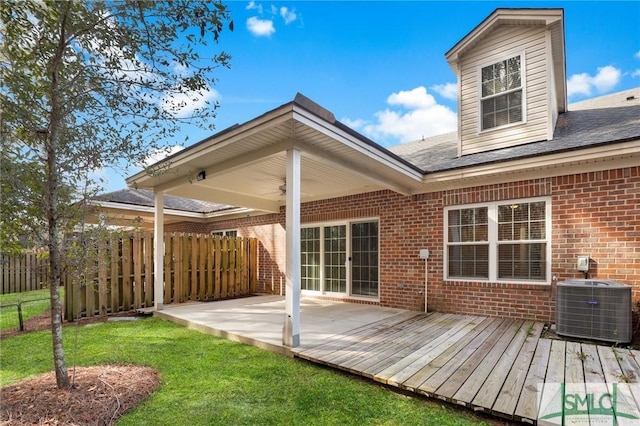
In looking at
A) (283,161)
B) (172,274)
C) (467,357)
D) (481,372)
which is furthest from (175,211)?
(481,372)

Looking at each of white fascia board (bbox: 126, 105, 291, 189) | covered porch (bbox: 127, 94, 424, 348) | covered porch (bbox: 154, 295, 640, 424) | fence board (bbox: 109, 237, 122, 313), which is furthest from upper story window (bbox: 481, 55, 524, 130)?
fence board (bbox: 109, 237, 122, 313)

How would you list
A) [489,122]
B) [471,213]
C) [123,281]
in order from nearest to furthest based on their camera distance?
1. [471,213]
2. [489,122]
3. [123,281]

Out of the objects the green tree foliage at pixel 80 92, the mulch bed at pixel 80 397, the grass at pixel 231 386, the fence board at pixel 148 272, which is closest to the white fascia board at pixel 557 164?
the grass at pixel 231 386

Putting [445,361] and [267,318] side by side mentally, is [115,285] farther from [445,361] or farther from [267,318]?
[445,361]

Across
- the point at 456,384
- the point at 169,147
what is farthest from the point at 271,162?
the point at 456,384

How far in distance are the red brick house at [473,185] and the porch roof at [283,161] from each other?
0.03 m

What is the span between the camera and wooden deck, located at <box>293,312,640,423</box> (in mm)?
2947

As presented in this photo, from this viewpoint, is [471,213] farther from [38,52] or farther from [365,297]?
[38,52]

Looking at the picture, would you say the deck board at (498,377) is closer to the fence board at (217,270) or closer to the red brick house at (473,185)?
the red brick house at (473,185)

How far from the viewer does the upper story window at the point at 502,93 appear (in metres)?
6.57

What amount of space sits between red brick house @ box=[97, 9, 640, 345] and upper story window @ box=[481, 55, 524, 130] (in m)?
0.02

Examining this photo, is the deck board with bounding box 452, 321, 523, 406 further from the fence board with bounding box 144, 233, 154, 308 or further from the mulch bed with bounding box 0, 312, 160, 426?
the fence board with bounding box 144, 233, 154, 308

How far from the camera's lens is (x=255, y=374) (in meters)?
3.70

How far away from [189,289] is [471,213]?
7187 millimetres
